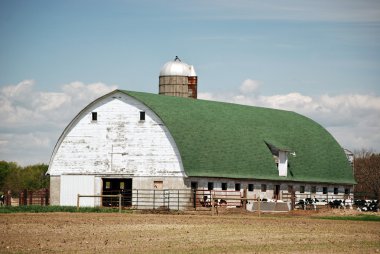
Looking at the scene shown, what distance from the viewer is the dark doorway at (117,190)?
210 ft

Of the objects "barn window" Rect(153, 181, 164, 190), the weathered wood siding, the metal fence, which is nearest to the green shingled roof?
the weathered wood siding

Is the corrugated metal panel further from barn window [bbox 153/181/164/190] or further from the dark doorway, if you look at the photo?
barn window [bbox 153/181/164/190]

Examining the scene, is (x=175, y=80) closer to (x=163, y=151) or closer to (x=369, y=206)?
(x=163, y=151)

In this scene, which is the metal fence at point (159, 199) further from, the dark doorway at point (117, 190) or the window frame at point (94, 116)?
the window frame at point (94, 116)

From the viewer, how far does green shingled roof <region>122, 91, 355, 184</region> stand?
64.0 m

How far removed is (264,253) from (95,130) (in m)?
38.0

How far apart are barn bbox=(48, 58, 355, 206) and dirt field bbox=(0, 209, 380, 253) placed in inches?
636

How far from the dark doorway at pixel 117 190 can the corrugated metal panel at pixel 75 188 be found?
101 centimetres


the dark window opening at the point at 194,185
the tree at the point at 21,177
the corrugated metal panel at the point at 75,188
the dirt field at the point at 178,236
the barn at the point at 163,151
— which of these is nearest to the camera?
the dirt field at the point at 178,236

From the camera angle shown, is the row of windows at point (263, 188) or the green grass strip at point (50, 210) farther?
the row of windows at point (263, 188)

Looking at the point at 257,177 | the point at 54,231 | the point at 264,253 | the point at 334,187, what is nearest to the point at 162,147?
the point at 257,177

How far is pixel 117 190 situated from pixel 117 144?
3334 mm

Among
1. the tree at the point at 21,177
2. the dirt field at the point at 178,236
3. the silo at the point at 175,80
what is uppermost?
the silo at the point at 175,80

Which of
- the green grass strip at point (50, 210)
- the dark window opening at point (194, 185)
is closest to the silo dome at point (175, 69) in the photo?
the dark window opening at point (194, 185)
